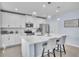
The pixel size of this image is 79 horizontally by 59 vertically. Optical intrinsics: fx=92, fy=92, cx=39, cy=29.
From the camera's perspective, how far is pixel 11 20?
7.35 feet

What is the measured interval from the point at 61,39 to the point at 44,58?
34.9 inches

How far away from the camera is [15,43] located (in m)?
2.46

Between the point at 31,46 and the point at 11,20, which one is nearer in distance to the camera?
the point at 11,20

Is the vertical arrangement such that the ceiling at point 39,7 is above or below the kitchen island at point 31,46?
above

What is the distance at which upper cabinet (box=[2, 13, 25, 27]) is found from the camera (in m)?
2.23

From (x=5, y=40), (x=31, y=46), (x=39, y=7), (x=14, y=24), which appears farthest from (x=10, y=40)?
(x=39, y=7)

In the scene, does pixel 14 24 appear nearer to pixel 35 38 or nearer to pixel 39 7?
pixel 35 38

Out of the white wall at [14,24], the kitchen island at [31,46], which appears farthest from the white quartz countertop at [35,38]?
the white wall at [14,24]

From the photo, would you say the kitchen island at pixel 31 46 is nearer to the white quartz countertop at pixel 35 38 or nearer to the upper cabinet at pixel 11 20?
the white quartz countertop at pixel 35 38

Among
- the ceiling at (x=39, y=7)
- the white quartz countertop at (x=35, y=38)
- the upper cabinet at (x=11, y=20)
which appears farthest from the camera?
the ceiling at (x=39, y=7)

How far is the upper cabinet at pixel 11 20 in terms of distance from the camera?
223cm

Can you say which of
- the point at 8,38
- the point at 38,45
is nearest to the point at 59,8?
the point at 38,45

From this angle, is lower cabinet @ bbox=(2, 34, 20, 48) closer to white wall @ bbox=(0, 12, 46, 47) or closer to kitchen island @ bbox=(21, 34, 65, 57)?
white wall @ bbox=(0, 12, 46, 47)

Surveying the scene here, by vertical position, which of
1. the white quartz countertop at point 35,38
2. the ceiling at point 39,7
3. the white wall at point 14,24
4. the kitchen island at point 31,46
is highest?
the ceiling at point 39,7
